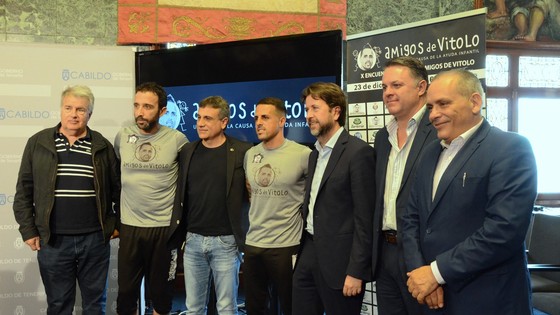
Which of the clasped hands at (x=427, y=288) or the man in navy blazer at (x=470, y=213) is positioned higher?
the man in navy blazer at (x=470, y=213)

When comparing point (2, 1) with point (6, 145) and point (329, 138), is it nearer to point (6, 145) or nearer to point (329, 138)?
point (6, 145)

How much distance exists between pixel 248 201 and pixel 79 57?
1.83 m

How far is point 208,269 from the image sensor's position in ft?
10.8

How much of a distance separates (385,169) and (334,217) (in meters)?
0.33

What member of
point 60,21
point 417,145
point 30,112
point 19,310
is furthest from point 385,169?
point 60,21

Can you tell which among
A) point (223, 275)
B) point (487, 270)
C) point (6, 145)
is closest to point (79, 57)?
point (6, 145)

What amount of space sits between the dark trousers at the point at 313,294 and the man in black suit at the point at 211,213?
1.74 ft

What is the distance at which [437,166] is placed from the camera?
7.20 ft

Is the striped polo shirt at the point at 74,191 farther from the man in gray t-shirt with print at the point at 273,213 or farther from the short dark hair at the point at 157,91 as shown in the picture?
the man in gray t-shirt with print at the point at 273,213

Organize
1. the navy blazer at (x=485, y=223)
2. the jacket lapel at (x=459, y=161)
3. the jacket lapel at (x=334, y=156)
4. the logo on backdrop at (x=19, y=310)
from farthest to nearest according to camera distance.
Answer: the logo on backdrop at (x=19, y=310) → the jacket lapel at (x=334, y=156) → the jacket lapel at (x=459, y=161) → the navy blazer at (x=485, y=223)

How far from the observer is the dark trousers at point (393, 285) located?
2.33 meters

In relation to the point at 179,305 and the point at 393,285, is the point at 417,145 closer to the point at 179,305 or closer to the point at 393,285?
the point at 393,285

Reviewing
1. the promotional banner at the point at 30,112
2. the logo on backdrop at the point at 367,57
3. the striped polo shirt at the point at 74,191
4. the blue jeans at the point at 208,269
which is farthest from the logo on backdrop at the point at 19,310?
the logo on backdrop at the point at 367,57

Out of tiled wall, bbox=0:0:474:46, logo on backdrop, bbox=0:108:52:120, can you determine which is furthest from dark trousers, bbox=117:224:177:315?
tiled wall, bbox=0:0:474:46
